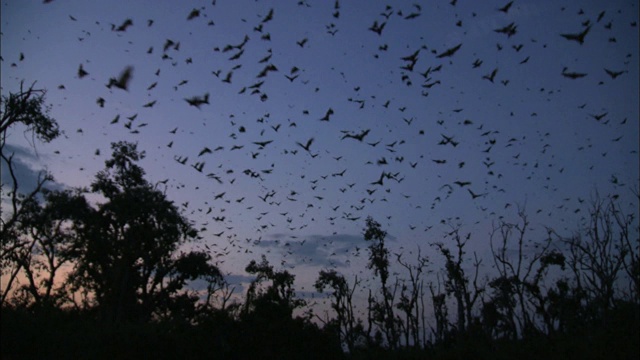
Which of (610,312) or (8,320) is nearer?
(8,320)

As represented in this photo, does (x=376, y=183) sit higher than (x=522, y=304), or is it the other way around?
(x=376, y=183)

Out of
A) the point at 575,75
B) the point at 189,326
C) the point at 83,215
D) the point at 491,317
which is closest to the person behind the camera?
the point at 575,75

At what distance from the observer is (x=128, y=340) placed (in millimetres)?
18625

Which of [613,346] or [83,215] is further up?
[83,215]

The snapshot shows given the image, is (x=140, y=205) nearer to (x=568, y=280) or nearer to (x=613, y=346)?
(x=613, y=346)

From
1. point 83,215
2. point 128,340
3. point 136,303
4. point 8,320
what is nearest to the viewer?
point 8,320

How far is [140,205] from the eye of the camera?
32.9 meters

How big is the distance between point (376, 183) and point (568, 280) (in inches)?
1663

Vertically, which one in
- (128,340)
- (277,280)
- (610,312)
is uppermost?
(277,280)

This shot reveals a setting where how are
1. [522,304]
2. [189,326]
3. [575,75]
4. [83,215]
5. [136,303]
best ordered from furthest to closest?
[522,304] < [136,303] < [83,215] < [189,326] < [575,75]

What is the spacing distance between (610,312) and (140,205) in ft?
139

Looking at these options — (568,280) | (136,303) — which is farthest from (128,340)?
(568,280)

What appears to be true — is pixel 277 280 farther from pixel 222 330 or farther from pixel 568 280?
pixel 568 280

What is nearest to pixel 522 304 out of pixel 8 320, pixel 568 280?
pixel 568 280
